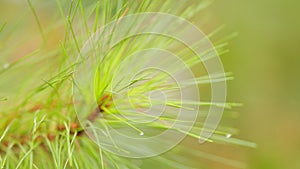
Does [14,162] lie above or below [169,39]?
below

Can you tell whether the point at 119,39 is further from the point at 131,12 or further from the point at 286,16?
the point at 286,16

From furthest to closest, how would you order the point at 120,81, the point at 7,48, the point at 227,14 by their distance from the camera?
the point at 227,14 → the point at 7,48 → the point at 120,81

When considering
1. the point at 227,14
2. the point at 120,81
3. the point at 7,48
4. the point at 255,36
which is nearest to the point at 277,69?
the point at 255,36

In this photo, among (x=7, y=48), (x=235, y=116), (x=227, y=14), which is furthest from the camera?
(x=227, y=14)

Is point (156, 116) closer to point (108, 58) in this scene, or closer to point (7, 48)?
point (108, 58)

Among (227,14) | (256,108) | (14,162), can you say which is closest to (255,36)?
(227,14)

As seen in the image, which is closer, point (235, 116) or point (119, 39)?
point (119, 39)

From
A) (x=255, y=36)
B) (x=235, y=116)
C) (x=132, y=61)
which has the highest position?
(x=255, y=36)
